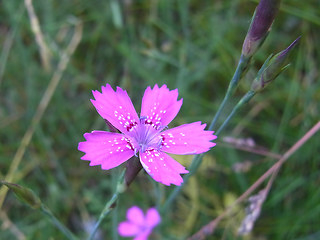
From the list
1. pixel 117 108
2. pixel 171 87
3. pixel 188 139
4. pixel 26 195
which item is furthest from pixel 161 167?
pixel 171 87

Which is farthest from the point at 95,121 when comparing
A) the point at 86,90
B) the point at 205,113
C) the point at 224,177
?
the point at 224,177

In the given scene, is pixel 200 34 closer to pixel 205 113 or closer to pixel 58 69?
pixel 205 113

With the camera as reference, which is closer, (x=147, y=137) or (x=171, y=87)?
(x=147, y=137)

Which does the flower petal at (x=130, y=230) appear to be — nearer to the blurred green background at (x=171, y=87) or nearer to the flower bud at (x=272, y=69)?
the flower bud at (x=272, y=69)

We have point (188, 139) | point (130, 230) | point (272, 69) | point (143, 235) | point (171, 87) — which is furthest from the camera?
point (171, 87)

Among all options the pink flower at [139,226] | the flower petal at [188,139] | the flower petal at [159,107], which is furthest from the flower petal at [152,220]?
the flower petal at [159,107]

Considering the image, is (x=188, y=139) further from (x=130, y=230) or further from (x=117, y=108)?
(x=130, y=230)
